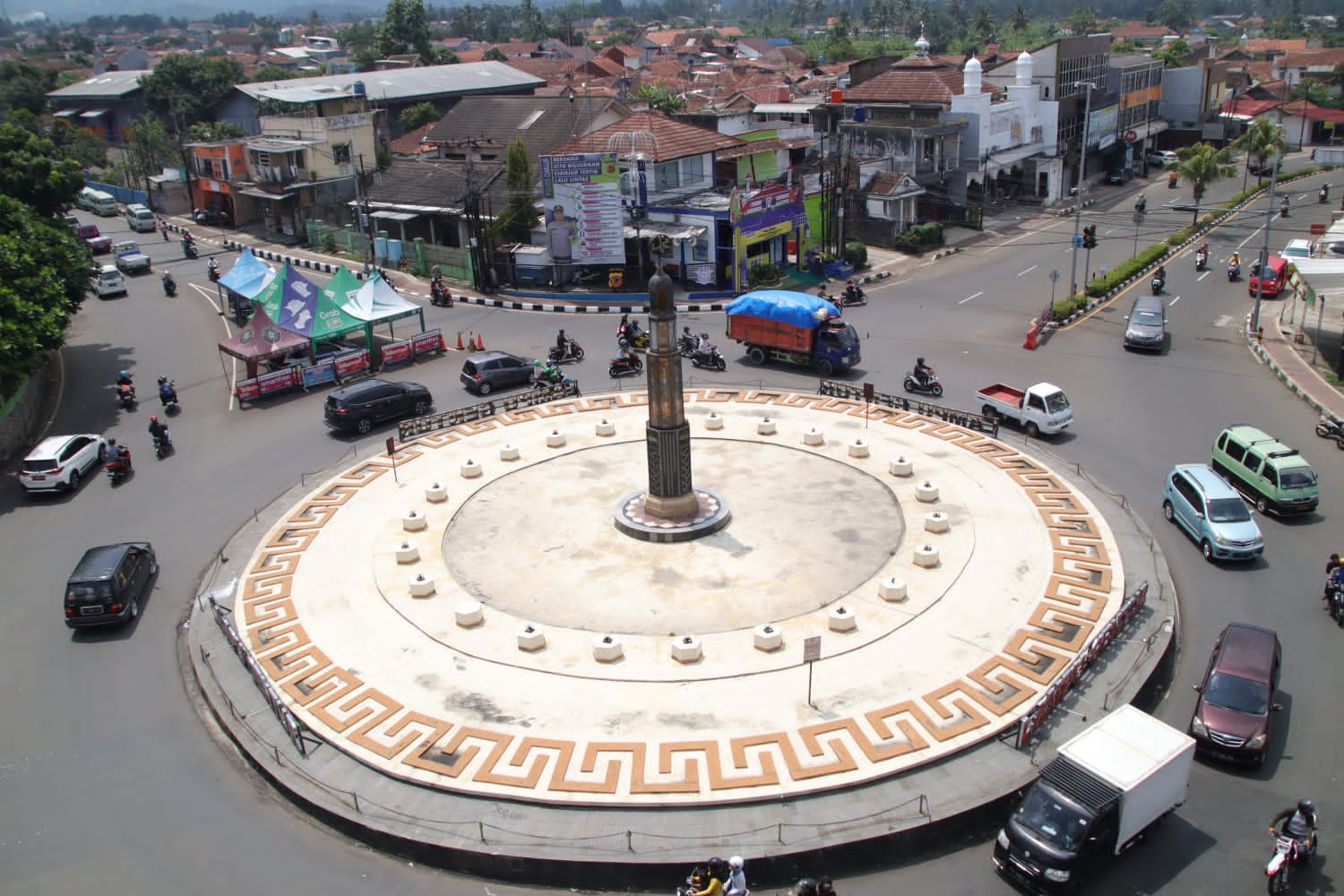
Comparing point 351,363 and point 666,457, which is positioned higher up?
point 666,457

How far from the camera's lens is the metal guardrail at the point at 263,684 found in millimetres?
17891

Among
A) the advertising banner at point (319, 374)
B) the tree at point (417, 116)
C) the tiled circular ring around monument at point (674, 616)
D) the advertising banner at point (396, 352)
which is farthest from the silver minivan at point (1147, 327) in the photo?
the tree at point (417, 116)

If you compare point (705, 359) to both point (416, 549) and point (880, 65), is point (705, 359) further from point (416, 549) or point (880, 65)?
point (880, 65)

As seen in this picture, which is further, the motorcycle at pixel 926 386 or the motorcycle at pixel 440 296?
the motorcycle at pixel 440 296

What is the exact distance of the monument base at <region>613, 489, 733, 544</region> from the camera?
81.3 ft

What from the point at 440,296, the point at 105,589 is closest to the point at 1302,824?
the point at 105,589

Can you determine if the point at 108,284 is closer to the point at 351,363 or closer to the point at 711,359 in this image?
the point at 351,363

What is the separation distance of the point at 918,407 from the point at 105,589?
22.9 metres

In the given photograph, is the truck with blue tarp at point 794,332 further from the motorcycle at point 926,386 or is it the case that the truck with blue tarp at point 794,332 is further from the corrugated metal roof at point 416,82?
the corrugated metal roof at point 416,82

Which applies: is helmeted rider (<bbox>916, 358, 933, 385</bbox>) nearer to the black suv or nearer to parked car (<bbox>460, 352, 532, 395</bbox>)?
parked car (<bbox>460, 352, 532, 395</bbox>)

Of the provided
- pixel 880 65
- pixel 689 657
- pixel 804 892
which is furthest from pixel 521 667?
pixel 880 65

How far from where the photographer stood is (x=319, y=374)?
37.9 meters

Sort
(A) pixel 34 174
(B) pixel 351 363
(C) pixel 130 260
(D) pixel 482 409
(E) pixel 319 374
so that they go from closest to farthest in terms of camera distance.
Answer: (D) pixel 482 409
(E) pixel 319 374
(B) pixel 351 363
(A) pixel 34 174
(C) pixel 130 260

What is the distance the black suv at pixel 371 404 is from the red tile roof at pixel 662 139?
19.5 metres
